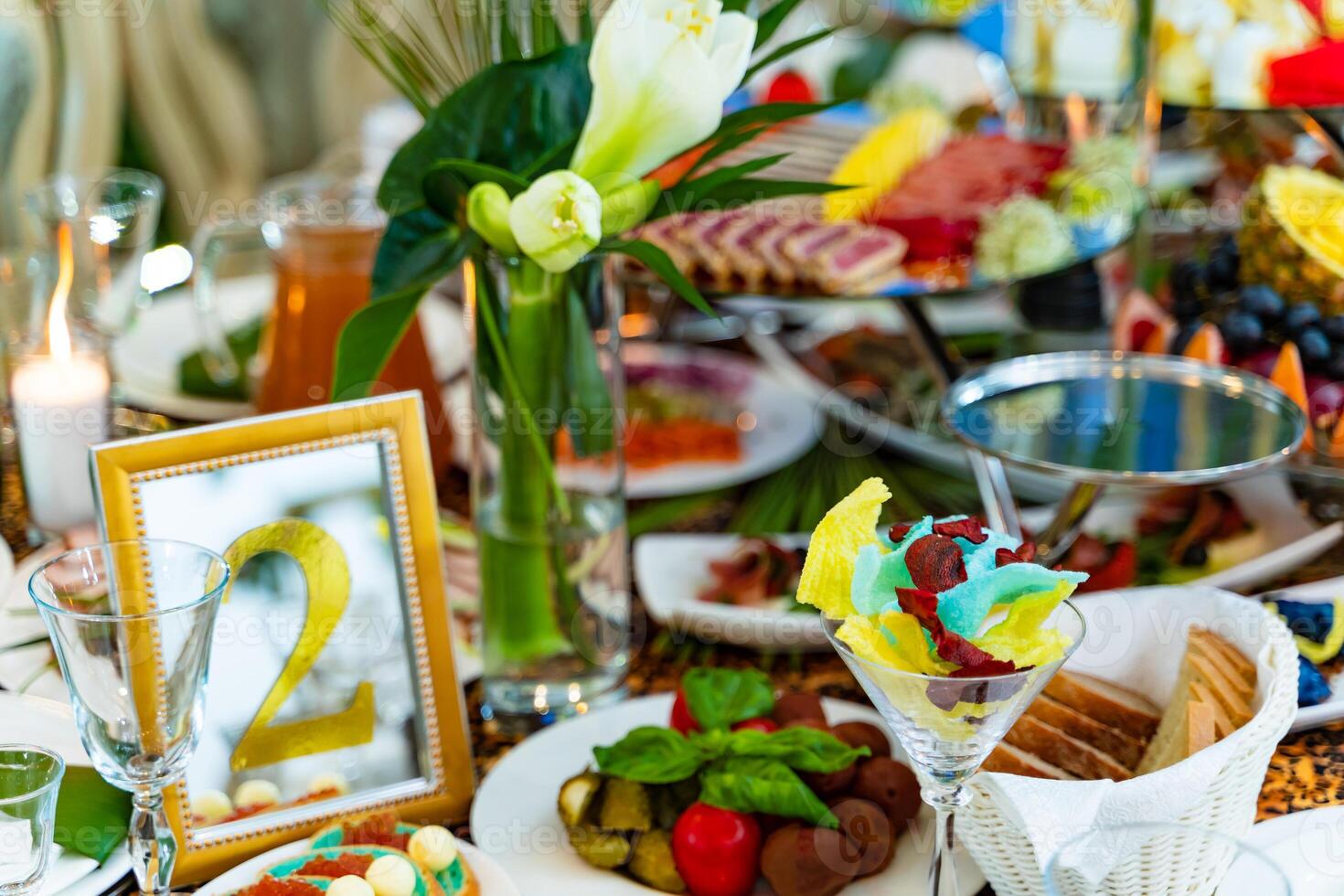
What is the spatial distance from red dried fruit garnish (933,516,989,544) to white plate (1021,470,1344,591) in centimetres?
40

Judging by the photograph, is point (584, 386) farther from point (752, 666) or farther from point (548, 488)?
point (752, 666)

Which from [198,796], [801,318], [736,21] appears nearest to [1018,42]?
[801,318]

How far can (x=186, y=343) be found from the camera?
142 cm

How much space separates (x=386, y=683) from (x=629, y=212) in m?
0.31

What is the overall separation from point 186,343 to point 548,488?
667mm

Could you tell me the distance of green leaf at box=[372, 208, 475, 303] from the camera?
0.85m

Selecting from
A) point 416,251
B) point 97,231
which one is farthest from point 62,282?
point 416,251

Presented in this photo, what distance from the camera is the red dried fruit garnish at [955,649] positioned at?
0.60 m

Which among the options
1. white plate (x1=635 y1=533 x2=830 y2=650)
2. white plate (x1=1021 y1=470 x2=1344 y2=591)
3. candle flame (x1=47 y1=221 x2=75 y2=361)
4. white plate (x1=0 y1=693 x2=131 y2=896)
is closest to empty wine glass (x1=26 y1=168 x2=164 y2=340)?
candle flame (x1=47 y1=221 x2=75 y2=361)

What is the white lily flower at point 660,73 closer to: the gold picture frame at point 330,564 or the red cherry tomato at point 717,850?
the gold picture frame at point 330,564

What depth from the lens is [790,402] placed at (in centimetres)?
140

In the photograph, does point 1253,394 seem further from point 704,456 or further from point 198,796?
point 198,796

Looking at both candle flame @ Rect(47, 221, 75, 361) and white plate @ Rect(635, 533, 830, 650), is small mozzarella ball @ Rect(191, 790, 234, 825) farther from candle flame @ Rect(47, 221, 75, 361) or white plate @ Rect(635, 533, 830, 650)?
candle flame @ Rect(47, 221, 75, 361)

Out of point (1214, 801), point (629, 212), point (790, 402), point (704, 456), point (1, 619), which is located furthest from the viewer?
point (790, 402)
